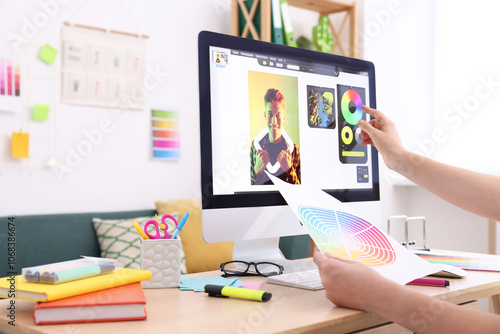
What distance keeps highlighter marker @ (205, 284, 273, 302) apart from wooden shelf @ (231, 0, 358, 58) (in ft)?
6.87

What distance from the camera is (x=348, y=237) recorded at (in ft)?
3.08

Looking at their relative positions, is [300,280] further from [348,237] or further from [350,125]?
[350,125]

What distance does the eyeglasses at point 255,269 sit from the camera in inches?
43.8

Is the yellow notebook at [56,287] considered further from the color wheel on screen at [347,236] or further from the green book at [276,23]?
the green book at [276,23]

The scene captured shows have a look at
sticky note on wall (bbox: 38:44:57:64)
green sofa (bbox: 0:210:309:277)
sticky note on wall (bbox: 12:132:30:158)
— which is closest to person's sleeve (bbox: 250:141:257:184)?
green sofa (bbox: 0:210:309:277)

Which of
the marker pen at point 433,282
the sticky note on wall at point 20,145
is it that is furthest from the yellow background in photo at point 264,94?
the sticky note on wall at point 20,145

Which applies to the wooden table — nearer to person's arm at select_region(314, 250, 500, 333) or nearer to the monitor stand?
person's arm at select_region(314, 250, 500, 333)

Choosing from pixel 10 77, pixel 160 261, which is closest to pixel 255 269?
pixel 160 261

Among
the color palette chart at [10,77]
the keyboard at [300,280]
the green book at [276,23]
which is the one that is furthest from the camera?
the green book at [276,23]

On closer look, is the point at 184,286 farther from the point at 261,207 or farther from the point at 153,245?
the point at 261,207

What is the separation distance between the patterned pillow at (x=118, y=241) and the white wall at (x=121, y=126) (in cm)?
21

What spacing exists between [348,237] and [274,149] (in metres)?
0.27

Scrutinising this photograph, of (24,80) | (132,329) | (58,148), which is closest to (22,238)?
(58,148)

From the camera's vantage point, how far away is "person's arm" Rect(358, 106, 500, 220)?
996 mm
